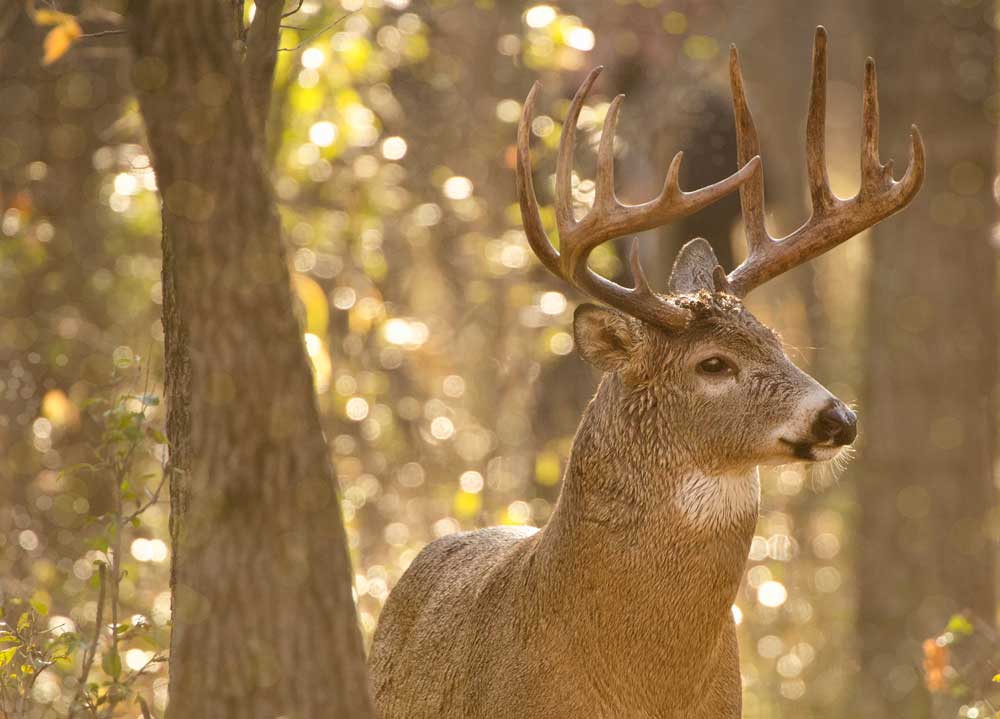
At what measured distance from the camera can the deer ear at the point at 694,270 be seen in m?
6.18

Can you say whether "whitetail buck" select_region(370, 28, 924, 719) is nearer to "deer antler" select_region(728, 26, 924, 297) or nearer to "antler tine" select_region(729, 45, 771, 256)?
"deer antler" select_region(728, 26, 924, 297)

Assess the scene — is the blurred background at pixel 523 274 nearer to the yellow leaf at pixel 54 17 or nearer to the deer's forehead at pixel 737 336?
the yellow leaf at pixel 54 17

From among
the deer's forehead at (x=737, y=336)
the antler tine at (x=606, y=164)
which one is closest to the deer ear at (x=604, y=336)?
the deer's forehead at (x=737, y=336)

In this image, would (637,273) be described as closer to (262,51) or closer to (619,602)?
(619,602)

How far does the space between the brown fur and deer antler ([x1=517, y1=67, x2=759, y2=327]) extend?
0.08 meters

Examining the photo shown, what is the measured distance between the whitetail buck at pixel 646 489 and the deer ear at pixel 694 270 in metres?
0.21

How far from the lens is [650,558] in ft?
17.6

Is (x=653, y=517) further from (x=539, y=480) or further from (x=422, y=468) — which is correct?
(x=422, y=468)

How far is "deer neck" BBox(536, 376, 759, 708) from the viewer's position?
17.5ft

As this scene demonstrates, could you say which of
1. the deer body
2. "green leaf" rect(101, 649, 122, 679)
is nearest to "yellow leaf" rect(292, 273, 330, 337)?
"green leaf" rect(101, 649, 122, 679)

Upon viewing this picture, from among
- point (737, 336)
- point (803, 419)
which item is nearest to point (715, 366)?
point (737, 336)

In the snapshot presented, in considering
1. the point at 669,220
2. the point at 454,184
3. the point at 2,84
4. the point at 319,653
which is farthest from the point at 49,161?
the point at 319,653

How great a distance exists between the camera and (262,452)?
4465mm

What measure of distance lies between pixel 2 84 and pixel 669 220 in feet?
16.1
